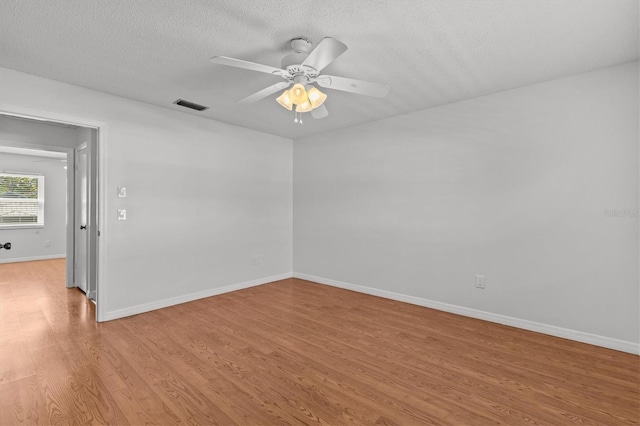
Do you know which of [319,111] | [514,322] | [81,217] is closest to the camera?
[319,111]

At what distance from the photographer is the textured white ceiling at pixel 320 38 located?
185 centimetres

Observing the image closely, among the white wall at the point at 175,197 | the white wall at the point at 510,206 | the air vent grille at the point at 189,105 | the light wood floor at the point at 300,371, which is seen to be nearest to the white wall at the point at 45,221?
the light wood floor at the point at 300,371

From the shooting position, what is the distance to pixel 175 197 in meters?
3.80

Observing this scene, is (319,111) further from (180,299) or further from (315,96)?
(180,299)

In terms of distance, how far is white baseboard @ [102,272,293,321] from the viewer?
3.29m

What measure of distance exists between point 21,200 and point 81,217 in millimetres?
3782

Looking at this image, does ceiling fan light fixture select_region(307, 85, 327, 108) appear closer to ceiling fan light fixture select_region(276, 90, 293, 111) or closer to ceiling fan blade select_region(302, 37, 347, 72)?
ceiling fan light fixture select_region(276, 90, 293, 111)

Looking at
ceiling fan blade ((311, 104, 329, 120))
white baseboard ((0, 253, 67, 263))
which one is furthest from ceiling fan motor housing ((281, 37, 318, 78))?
white baseboard ((0, 253, 67, 263))

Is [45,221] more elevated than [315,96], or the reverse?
[315,96]

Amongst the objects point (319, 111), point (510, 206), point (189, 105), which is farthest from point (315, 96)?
point (510, 206)

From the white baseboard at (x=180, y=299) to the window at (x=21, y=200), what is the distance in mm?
5552

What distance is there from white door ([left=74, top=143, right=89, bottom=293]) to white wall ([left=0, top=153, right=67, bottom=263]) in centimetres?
292

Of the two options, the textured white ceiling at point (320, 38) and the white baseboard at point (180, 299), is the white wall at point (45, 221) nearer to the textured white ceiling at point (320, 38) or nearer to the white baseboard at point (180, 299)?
the white baseboard at point (180, 299)

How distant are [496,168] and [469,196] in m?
0.39
